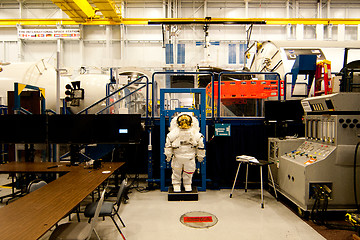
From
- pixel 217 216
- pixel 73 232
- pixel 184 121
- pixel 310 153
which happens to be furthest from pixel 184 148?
pixel 73 232

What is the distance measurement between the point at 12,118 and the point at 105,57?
7669 millimetres

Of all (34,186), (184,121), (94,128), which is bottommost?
(34,186)

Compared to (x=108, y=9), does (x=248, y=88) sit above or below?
below

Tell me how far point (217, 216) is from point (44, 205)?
2.44m

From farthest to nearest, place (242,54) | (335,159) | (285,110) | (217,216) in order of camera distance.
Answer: (242,54) → (285,110) → (217,216) → (335,159)

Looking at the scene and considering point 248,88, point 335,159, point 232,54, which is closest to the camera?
point 335,159

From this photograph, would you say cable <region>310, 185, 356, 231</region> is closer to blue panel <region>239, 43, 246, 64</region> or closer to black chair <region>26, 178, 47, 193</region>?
black chair <region>26, 178, 47, 193</region>

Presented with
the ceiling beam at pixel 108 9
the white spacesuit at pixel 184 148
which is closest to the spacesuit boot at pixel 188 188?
the white spacesuit at pixel 184 148

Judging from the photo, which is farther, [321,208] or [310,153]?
[310,153]

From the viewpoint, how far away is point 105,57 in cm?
1138

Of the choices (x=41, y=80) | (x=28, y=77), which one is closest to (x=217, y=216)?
(x=41, y=80)

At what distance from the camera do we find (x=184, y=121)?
172 inches

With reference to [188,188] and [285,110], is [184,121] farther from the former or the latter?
[285,110]

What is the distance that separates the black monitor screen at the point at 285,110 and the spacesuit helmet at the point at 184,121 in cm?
165
